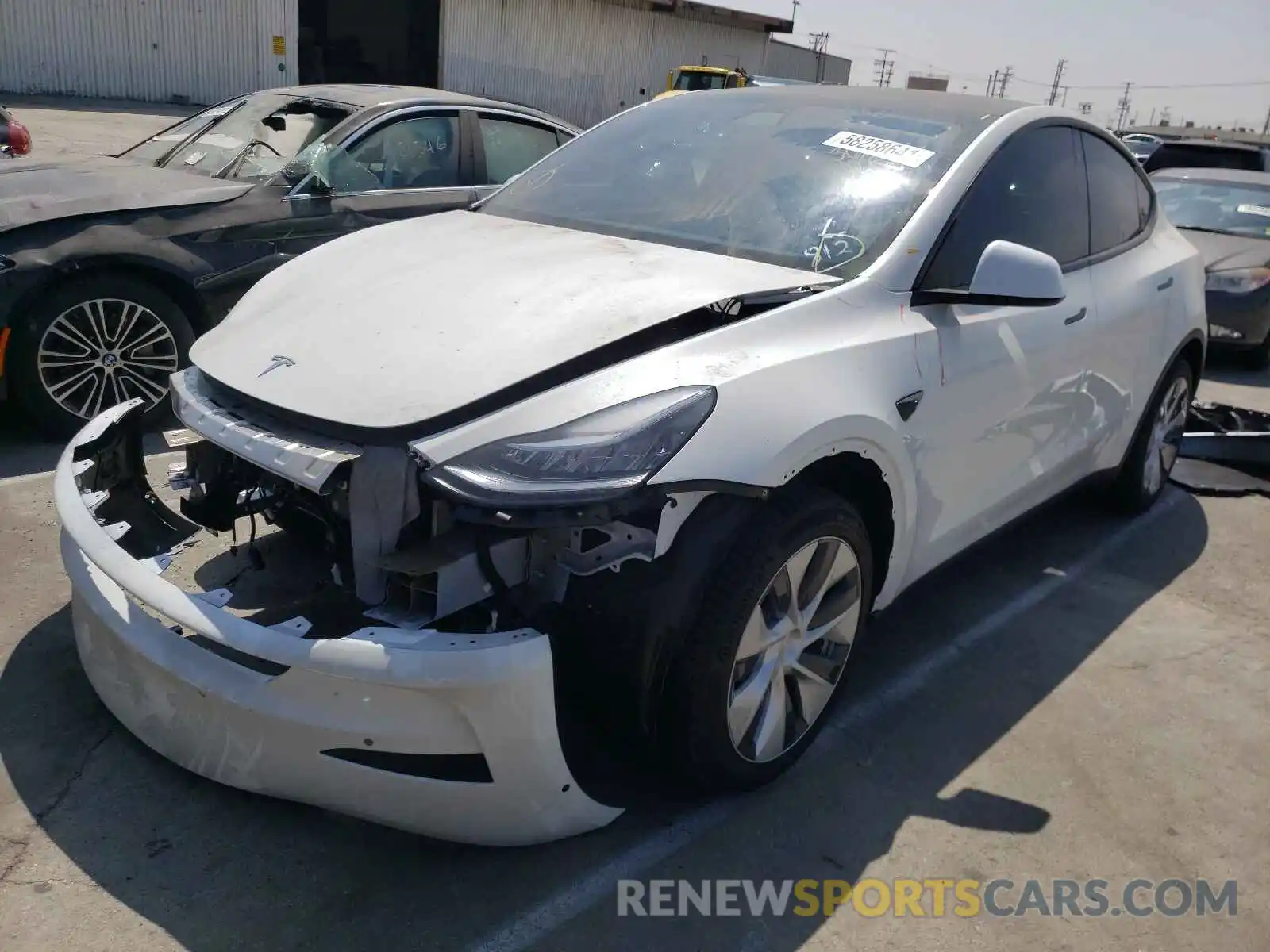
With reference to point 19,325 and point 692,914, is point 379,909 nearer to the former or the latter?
point 692,914

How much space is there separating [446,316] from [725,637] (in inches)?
41.4

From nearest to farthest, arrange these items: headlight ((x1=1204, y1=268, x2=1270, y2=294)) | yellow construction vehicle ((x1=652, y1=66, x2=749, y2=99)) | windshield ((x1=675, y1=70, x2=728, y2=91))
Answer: headlight ((x1=1204, y1=268, x2=1270, y2=294))
yellow construction vehicle ((x1=652, y1=66, x2=749, y2=99))
windshield ((x1=675, y1=70, x2=728, y2=91))

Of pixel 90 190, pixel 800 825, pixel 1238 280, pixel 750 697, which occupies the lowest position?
pixel 800 825

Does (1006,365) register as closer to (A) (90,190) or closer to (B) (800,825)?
(B) (800,825)

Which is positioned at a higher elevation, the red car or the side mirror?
the side mirror

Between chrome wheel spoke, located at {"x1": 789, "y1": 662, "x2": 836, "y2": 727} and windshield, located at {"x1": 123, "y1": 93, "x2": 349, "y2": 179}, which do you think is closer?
chrome wheel spoke, located at {"x1": 789, "y1": 662, "x2": 836, "y2": 727}

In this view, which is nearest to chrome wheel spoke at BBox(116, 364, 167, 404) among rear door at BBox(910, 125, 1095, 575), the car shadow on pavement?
the car shadow on pavement

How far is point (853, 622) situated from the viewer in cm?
278

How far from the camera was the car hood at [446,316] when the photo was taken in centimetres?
228

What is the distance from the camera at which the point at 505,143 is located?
589cm

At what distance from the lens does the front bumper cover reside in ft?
6.49

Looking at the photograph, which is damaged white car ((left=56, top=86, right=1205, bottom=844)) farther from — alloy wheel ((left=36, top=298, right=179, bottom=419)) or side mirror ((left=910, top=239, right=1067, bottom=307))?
alloy wheel ((left=36, top=298, right=179, bottom=419))

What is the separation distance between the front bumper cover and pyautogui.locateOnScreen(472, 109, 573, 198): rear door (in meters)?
3.91

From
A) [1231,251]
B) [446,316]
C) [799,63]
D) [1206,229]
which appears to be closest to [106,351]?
[446,316]
